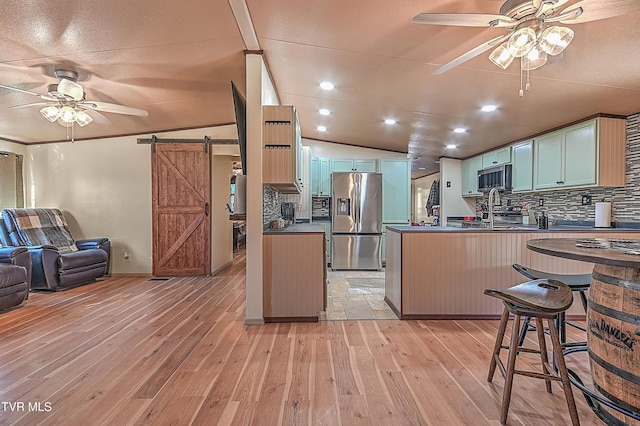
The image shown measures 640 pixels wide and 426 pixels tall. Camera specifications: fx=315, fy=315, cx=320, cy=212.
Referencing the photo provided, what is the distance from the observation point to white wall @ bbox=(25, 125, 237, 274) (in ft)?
17.1

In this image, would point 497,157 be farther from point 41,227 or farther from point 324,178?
point 41,227

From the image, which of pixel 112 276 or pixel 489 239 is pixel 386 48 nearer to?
pixel 489 239

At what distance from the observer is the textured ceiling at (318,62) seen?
7.29ft

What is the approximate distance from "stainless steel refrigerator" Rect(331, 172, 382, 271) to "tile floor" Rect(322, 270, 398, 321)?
0.80 feet

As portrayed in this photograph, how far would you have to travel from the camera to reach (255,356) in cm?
238

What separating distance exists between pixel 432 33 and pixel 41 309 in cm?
474

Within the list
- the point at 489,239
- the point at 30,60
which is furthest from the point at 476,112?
the point at 30,60

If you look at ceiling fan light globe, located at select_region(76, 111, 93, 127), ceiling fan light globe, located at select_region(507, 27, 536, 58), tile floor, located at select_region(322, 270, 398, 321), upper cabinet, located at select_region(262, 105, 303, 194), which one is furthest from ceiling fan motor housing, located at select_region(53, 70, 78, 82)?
ceiling fan light globe, located at select_region(507, 27, 536, 58)

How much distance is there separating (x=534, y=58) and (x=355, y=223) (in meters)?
3.98

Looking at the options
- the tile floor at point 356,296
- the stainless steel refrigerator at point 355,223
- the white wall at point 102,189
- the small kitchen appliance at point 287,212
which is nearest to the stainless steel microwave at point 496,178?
the stainless steel refrigerator at point 355,223

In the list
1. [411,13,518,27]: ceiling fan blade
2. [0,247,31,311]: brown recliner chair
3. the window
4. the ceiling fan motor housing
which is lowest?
[0,247,31,311]: brown recliner chair

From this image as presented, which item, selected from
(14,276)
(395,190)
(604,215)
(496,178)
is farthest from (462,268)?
(14,276)

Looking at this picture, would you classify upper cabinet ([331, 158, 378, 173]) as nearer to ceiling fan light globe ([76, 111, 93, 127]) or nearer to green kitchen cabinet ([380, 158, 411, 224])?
green kitchen cabinet ([380, 158, 411, 224])

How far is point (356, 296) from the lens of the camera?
4.03 meters
